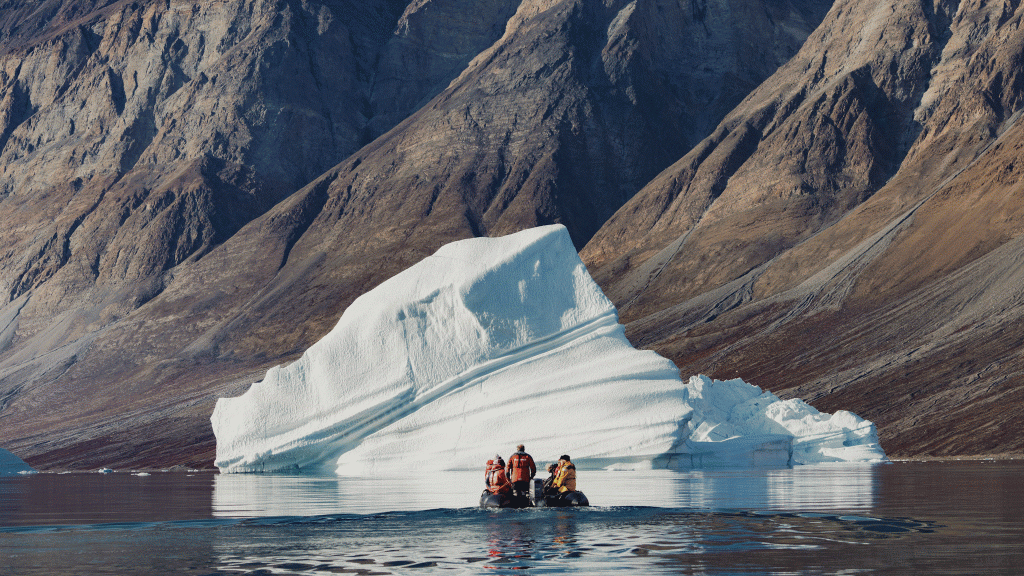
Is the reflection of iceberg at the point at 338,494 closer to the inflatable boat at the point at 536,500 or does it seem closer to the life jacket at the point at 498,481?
the life jacket at the point at 498,481

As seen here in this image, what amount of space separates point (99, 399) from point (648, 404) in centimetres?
10495

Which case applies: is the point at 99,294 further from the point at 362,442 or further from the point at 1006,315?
the point at 362,442

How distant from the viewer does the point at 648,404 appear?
40.5 m

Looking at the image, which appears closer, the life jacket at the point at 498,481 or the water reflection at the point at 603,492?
the life jacket at the point at 498,481

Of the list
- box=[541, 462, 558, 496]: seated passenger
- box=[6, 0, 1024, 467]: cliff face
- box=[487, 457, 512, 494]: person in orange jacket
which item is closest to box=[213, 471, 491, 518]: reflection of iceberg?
box=[487, 457, 512, 494]: person in orange jacket

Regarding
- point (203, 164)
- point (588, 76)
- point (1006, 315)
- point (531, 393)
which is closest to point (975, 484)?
point (531, 393)

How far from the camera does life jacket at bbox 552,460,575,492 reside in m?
26.7

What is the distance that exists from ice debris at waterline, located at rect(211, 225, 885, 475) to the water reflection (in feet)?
3.75

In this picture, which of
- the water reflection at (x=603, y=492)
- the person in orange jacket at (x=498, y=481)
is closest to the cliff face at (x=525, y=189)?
the water reflection at (x=603, y=492)

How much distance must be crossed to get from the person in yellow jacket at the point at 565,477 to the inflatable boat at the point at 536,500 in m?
0.21

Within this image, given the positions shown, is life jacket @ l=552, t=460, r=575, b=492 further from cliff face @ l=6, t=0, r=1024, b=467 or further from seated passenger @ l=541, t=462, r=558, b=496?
cliff face @ l=6, t=0, r=1024, b=467

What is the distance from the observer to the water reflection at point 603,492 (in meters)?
26.6

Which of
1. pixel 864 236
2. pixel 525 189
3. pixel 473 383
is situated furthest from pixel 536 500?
pixel 525 189

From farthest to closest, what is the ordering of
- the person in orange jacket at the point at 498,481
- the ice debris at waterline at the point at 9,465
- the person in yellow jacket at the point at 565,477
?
the ice debris at waterline at the point at 9,465 → the person in yellow jacket at the point at 565,477 → the person in orange jacket at the point at 498,481
